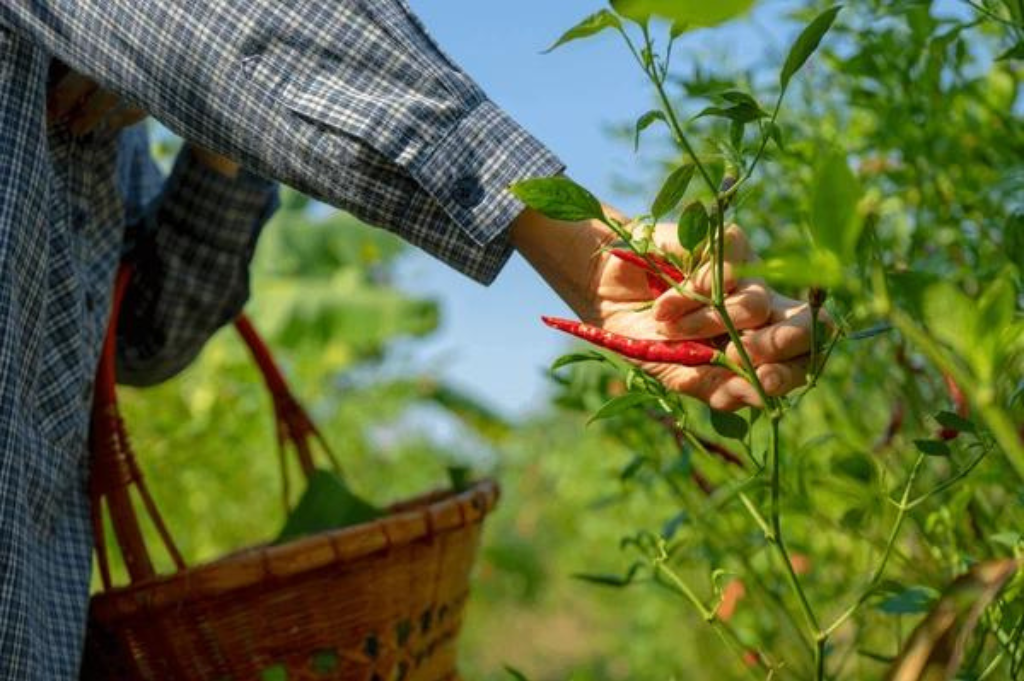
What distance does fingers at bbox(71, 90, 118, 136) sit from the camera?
120cm

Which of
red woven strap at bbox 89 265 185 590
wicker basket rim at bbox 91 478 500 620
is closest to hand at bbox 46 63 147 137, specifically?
red woven strap at bbox 89 265 185 590

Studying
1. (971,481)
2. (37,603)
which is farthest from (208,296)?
(971,481)

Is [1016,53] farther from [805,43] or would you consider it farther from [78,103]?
[78,103]

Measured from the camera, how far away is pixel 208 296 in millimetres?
1511

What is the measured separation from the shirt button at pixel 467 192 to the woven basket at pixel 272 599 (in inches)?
13.7

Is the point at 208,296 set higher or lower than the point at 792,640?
higher

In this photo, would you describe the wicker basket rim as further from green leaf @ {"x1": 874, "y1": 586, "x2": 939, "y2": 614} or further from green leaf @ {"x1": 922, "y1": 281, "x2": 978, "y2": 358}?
green leaf @ {"x1": 922, "y1": 281, "x2": 978, "y2": 358}

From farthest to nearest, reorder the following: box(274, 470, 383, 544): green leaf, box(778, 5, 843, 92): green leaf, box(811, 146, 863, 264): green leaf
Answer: box(274, 470, 383, 544): green leaf
box(778, 5, 843, 92): green leaf
box(811, 146, 863, 264): green leaf

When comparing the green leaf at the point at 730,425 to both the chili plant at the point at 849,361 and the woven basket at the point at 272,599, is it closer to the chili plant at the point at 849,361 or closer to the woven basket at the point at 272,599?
the chili plant at the point at 849,361

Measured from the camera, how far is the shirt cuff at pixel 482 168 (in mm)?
928

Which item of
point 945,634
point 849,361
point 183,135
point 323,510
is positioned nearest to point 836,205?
point 945,634

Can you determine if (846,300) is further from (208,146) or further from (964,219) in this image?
(964,219)

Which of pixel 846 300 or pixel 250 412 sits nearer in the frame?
pixel 846 300

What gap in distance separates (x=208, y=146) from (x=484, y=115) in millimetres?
172
